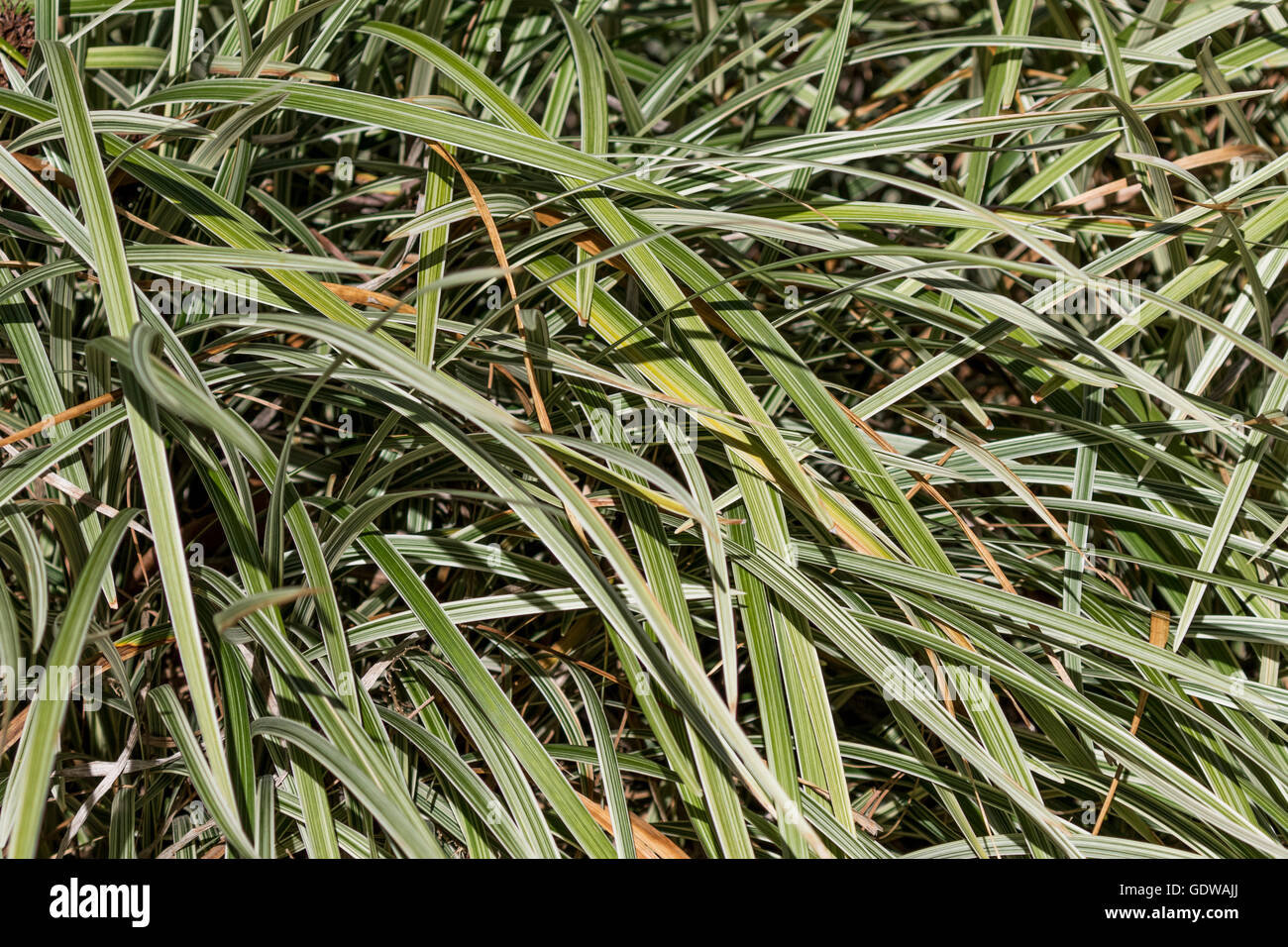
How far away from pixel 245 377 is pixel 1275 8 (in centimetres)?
100

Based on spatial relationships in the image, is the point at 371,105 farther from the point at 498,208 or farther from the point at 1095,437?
the point at 1095,437

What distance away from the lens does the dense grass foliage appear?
475mm

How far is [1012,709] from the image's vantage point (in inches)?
30.9

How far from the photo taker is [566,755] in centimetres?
61

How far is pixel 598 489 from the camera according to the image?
67 centimetres

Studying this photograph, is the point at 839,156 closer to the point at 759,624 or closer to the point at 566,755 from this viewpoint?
the point at 759,624

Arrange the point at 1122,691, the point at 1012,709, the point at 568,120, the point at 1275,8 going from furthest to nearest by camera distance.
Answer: the point at 568,120
the point at 1275,8
the point at 1012,709
the point at 1122,691

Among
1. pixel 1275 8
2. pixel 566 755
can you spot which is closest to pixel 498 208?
pixel 566 755

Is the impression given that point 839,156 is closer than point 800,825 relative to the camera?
No

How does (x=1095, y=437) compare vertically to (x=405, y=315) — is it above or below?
below

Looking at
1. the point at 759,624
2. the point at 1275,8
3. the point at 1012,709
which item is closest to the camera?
the point at 759,624

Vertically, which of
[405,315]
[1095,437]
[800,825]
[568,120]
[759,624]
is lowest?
[800,825]

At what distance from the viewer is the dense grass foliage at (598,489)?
48cm

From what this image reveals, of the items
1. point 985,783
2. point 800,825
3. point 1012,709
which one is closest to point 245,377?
point 800,825
